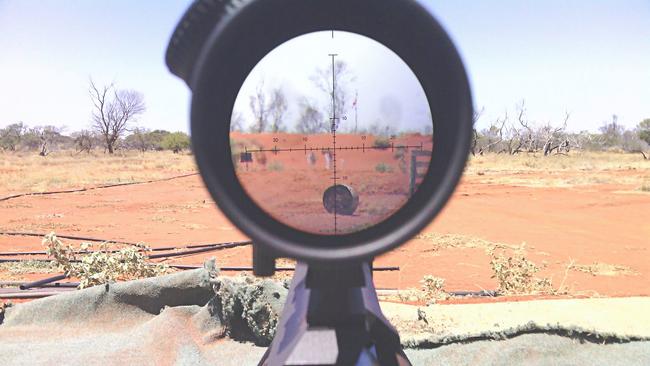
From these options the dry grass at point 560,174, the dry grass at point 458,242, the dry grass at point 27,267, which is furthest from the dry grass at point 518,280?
the dry grass at point 560,174

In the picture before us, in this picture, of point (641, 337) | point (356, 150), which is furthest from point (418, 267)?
point (356, 150)

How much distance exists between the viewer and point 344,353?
115 cm

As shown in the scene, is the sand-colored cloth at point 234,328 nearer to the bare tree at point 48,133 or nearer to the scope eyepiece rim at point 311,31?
the scope eyepiece rim at point 311,31

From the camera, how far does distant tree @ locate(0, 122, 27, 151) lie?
53834mm

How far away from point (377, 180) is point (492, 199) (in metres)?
17.6

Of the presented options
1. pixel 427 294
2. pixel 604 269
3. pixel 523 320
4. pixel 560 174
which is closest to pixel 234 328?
pixel 523 320

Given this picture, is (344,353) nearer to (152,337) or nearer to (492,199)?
(152,337)

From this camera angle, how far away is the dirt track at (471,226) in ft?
26.6

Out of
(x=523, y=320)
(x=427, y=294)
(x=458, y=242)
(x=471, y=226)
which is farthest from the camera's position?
Answer: (x=471, y=226)

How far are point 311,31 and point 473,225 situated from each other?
12204 millimetres

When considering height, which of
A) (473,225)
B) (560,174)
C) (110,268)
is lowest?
(473,225)

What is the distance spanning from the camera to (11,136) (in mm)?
56375

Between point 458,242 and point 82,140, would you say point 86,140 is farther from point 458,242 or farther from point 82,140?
point 458,242

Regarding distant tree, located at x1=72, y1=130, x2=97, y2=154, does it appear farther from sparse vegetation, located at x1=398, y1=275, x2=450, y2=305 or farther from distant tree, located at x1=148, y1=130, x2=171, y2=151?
sparse vegetation, located at x1=398, y1=275, x2=450, y2=305
